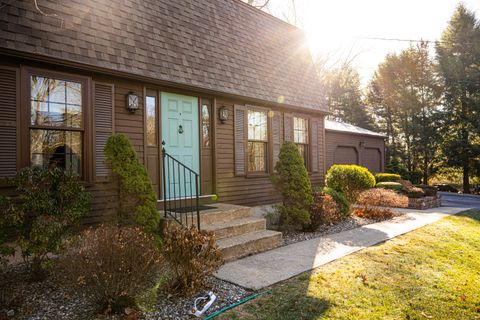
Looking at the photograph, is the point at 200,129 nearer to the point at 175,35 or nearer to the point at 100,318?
the point at 175,35

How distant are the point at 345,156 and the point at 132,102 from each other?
11150 millimetres

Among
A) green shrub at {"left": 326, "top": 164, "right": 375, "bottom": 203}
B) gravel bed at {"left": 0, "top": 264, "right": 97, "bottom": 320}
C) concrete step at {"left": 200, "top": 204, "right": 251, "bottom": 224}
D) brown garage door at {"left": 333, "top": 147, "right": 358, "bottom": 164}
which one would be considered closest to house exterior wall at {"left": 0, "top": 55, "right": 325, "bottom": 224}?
concrete step at {"left": 200, "top": 204, "right": 251, "bottom": 224}

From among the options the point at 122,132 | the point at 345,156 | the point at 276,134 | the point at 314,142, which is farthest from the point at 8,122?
the point at 345,156

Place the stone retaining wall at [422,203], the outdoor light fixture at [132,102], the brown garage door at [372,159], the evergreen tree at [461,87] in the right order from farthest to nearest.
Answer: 1. the evergreen tree at [461,87]
2. the brown garage door at [372,159]
3. the stone retaining wall at [422,203]
4. the outdoor light fixture at [132,102]

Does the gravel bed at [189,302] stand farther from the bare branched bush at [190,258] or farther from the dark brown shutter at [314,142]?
the dark brown shutter at [314,142]

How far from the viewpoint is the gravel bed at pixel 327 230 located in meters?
5.62

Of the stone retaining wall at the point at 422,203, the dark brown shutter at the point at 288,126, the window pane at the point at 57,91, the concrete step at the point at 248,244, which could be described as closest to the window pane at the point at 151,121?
the window pane at the point at 57,91

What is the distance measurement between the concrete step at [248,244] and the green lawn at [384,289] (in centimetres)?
102

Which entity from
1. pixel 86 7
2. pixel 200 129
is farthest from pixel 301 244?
pixel 86 7

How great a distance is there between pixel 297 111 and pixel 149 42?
4.39m

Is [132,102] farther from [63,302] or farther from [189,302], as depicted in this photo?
[189,302]

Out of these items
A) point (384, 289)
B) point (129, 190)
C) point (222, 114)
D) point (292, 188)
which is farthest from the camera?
point (222, 114)

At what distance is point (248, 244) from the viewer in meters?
4.60

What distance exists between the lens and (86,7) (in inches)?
196
